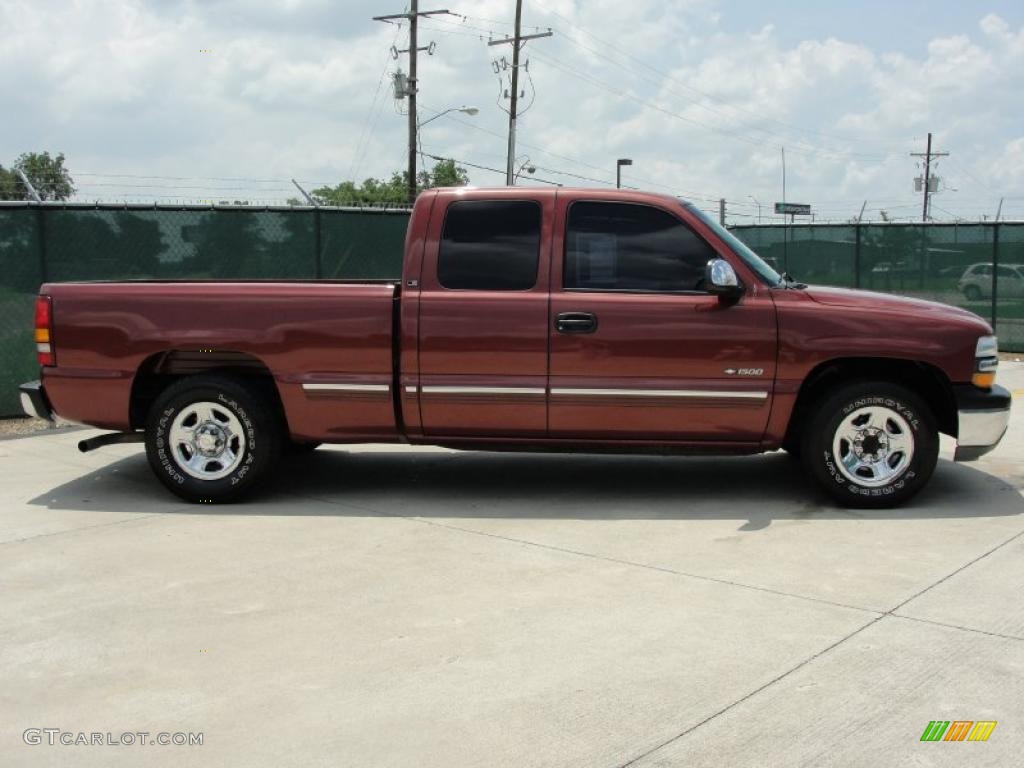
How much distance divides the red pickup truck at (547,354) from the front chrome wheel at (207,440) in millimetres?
13

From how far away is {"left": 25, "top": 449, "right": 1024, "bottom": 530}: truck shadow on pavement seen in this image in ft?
20.8

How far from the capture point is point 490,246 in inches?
251

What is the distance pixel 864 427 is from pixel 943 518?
0.69 m

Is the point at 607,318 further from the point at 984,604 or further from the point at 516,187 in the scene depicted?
the point at 984,604

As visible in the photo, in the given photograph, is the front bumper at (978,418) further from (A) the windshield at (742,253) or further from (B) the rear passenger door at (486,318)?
(B) the rear passenger door at (486,318)

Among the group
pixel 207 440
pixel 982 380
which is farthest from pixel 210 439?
pixel 982 380

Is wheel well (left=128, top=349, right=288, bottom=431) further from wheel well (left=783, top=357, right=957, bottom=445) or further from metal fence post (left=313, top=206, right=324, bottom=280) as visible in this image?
metal fence post (left=313, top=206, right=324, bottom=280)

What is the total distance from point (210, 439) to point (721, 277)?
3.27m

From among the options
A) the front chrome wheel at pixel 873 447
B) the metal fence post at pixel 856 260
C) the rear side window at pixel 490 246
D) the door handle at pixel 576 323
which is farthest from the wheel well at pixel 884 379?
the metal fence post at pixel 856 260

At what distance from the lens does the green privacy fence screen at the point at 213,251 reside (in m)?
9.72

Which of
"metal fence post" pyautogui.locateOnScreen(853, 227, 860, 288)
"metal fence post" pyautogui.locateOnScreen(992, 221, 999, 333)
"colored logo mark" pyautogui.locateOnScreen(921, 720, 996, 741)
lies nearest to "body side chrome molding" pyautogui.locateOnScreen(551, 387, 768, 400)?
"colored logo mark" pyautogui.locateOnScreen(921, 720, 996, 741)

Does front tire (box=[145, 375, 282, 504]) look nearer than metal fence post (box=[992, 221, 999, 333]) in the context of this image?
Yes

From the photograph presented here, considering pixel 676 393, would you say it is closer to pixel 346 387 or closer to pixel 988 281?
pixel 346 387

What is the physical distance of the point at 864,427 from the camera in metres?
6.26
